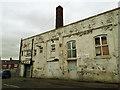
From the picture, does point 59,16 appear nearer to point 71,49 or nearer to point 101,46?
point 71,49

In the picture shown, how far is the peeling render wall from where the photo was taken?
868cm

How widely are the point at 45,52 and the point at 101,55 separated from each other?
25.4 feet

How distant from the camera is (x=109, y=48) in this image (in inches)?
347

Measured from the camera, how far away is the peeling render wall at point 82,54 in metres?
8.68

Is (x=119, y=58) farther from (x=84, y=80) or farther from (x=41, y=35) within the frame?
(x=41, y=35)

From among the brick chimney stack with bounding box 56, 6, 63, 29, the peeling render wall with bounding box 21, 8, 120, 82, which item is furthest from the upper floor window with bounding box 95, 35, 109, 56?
the brick chimney stack with bounding box 56, 6, 63, 29

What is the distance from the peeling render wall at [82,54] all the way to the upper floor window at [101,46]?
322mm

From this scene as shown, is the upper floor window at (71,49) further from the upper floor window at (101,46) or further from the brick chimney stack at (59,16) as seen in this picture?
the brick chimney stack at (59,16)

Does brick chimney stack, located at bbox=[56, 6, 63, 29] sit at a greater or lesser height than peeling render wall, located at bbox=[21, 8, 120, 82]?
greater

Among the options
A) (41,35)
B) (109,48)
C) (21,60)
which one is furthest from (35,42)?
(109,48)

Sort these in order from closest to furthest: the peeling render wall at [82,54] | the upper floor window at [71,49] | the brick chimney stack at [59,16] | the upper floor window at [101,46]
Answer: the peeling render wall at [82,54]
the upper floor window at [101,46]
the upper floor window at [71,49]
the brick chimney stack at [59,16]

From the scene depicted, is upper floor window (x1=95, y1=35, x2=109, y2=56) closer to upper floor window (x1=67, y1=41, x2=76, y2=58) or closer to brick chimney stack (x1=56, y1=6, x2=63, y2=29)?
upper floor window (x1=67, y1=41, x2=76, y2=58)

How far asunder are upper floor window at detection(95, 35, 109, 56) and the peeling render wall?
32cm

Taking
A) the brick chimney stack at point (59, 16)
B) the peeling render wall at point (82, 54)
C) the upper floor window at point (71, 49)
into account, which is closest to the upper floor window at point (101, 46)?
the peeling render wall at point (82, 54)
